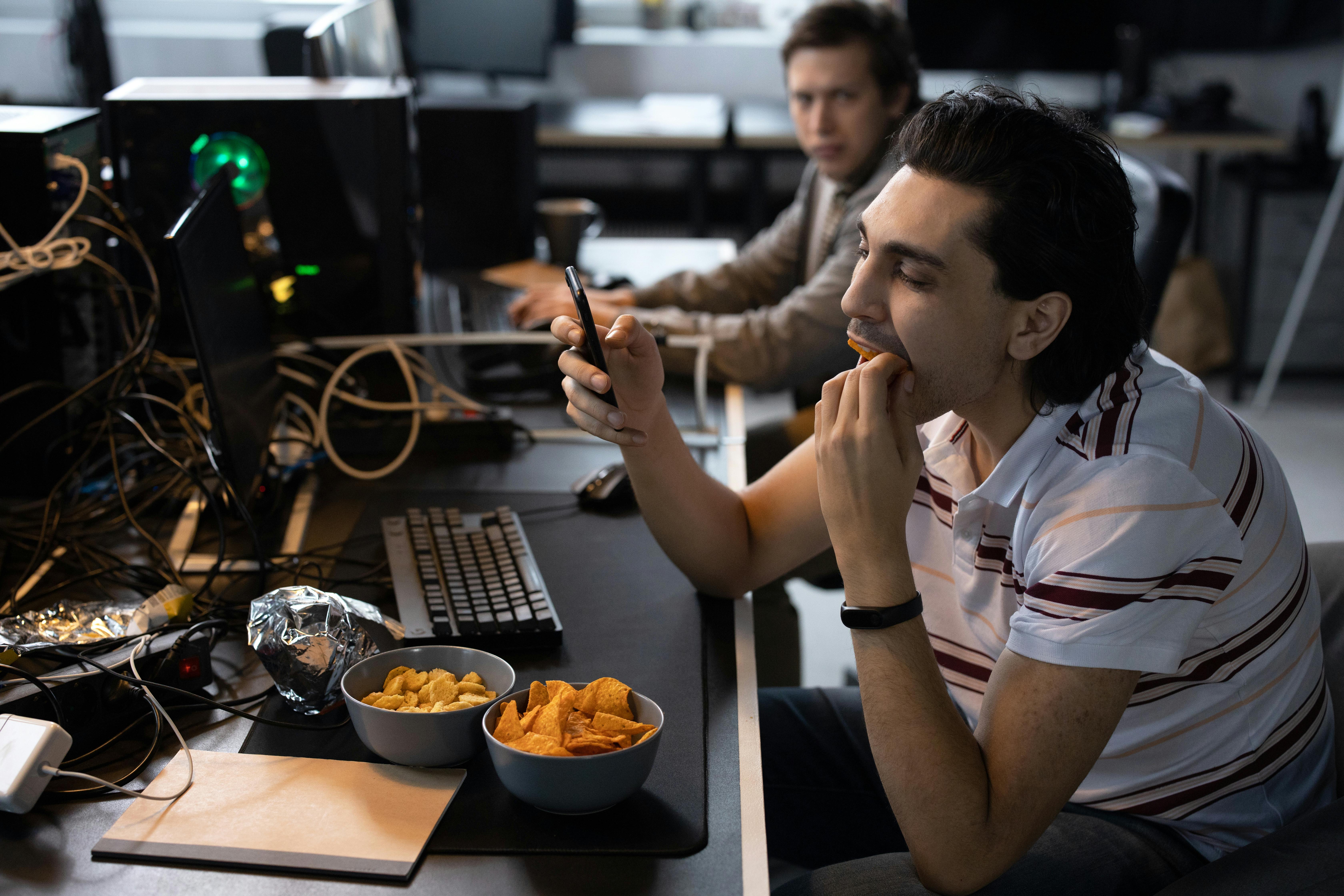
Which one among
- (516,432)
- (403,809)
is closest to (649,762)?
(403,809)

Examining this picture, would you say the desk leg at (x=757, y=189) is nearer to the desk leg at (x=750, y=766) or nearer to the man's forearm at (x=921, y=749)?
the desk leg at (x=750, y=766)

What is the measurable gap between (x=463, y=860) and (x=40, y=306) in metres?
0.91

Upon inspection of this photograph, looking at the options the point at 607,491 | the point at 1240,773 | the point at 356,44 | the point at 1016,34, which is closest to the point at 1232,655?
the point at 1240,773

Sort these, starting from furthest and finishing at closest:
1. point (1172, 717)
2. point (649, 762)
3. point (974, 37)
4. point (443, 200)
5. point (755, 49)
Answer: point (755, 49) < point (974, 37) < point (443, 200) < point (1172, 717) < point (649, 762)

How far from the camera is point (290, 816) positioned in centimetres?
76

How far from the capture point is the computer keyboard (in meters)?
0.98

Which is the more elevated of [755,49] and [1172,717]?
[755,49]

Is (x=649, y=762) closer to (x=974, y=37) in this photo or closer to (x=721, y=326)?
(x=721, y=326)

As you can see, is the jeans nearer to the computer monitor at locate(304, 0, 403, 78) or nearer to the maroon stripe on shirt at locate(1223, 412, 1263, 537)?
the maroon stripe on shirt at locate(1223, 412, 1263, 537)

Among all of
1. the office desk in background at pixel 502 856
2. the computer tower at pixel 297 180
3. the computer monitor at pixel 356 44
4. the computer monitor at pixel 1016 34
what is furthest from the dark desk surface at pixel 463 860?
the computer monitor at pixel 1016 34

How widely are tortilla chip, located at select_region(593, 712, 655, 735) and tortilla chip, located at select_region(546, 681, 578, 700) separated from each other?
4cm

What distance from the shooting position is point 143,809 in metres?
0.77

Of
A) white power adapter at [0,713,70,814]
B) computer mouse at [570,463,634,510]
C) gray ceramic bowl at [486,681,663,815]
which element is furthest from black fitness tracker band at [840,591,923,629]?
white power adapter at [0,713,70,814]

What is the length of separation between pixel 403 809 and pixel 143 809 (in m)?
0.18
